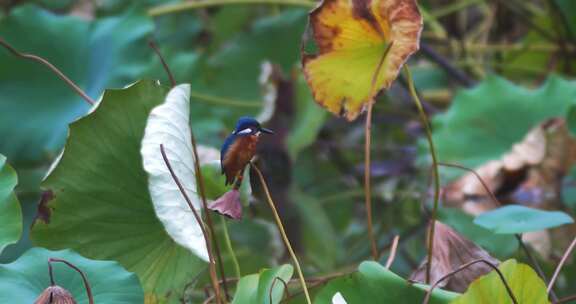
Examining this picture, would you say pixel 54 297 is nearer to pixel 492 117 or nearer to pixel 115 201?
pixel 115 201

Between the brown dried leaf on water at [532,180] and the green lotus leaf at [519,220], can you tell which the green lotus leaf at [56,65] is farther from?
the green lotus leaf at [519,220]

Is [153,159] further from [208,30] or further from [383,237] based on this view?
[208,30]

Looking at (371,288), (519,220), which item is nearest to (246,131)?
(371,288)

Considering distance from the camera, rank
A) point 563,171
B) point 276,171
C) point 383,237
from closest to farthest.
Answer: point 563,171 < point 276,171 < point 383,237

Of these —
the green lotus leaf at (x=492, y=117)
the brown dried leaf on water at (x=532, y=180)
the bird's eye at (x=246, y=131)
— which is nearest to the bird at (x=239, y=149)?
the bird's eye at (x=246, y=131)

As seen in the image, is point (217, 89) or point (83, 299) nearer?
point (83, 299)

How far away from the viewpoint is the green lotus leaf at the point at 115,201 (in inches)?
23.5

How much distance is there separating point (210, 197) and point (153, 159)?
0.43ft

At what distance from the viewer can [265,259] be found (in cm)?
128

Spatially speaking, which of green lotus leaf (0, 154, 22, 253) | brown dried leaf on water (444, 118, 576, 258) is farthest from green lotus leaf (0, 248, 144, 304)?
brown dried leaf on water (444, 118, 576, 258)

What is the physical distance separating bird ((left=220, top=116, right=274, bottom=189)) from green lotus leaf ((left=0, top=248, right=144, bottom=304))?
0.08 meters

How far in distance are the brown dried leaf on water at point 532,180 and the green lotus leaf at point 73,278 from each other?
2.05 feet

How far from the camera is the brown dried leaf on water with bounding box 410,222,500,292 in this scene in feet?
1.97

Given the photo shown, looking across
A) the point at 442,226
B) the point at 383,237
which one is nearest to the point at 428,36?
the point at 383,237
